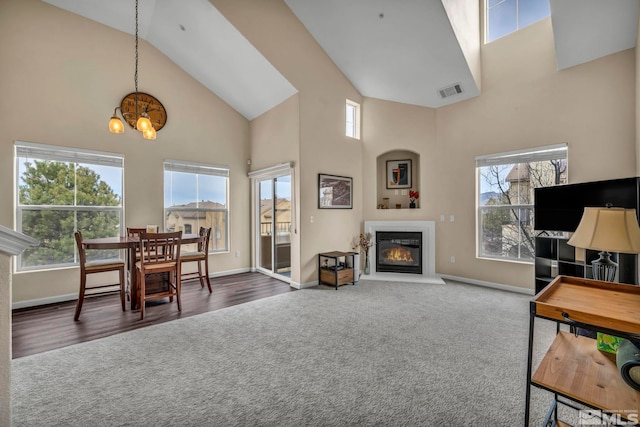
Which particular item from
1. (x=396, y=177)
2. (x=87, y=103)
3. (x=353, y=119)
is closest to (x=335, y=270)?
(x=396, y=177)

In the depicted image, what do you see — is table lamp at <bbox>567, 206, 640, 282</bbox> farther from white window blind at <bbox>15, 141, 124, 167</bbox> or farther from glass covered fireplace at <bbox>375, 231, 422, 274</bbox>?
white window blind at <bbox>15, 141, 124, 167</bbox>

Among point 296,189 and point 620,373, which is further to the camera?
point 296,189

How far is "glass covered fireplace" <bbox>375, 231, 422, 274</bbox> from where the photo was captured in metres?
5.29

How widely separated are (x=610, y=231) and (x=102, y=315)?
474 centimetres

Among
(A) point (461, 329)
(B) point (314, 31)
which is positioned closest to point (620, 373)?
(A) point (461, 329)

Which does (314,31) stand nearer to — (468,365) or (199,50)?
(199,50)

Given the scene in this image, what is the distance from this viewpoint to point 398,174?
558 cm

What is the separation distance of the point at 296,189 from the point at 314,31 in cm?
265

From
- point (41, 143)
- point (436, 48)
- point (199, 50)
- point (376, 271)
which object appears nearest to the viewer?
point (41, 143)

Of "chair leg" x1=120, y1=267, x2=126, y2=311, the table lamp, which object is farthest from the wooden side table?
the table lamp

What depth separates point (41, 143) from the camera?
3.80 m

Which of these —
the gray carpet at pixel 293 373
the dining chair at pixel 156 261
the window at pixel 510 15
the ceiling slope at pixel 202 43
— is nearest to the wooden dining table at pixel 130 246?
the dining chair at pixel 156 261

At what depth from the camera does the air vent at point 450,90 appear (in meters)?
4.60

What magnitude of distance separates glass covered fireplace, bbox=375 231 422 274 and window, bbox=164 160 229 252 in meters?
3.01
